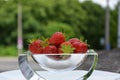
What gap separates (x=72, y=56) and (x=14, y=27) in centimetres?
3914

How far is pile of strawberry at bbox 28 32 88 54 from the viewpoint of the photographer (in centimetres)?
264

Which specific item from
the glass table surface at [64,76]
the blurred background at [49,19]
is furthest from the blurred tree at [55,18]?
the glass table surface at [64,76]

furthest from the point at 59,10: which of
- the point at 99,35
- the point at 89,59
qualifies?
the point at 89,59

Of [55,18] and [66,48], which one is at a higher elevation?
[66,48]

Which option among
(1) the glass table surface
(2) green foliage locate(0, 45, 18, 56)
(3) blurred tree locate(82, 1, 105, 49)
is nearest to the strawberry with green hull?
(1) the glass table surface

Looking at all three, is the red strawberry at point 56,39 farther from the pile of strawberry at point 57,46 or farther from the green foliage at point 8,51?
the green foliage at point 8,51

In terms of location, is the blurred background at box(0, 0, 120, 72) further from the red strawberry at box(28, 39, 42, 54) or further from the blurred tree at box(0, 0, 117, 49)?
the red strawberry at box(28, 39, 42, 54)

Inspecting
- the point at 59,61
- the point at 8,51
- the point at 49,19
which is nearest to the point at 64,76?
the point at 59,61

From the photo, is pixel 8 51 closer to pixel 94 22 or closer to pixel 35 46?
pixel 94 22

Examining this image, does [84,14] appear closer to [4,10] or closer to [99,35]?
[99,35]

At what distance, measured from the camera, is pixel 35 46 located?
2684 mm

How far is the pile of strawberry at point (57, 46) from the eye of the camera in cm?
264

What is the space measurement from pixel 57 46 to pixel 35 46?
0.12m

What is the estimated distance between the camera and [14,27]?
41.5m
